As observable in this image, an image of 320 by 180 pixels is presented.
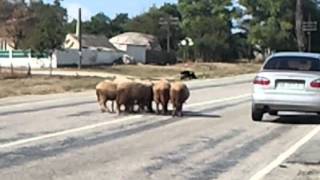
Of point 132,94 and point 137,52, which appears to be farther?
point 137,52

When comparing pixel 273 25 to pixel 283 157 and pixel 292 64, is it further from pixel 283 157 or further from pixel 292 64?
pixel 283 157

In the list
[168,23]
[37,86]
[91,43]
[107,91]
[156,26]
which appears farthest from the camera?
[156,26]

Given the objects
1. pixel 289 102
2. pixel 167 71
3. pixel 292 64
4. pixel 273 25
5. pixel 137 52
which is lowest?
pixel 167 71

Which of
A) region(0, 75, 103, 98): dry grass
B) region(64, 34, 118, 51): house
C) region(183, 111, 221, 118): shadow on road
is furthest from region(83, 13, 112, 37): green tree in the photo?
region(183, 111, 221, 118): shadow on road

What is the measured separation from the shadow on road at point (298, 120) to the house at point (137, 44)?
8723 cm

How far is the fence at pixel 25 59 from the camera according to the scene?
284 ft

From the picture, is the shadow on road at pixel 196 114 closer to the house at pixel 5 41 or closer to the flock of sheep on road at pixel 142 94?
the flock of sheep on road at pixel 142 94

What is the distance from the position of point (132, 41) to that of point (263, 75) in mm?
104970

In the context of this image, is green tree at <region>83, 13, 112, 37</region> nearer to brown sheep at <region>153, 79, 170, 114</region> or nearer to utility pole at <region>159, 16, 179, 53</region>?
utility pole at <region>159, 16, 179, 53</region>

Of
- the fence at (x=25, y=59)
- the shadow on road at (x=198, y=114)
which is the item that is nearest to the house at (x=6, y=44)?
the fence at (x=25, y=59)

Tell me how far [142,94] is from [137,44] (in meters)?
101

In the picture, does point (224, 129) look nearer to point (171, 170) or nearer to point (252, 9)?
point (171, 170)

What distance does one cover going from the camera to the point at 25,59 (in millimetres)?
89938

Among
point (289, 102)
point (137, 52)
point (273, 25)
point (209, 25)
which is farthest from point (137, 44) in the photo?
point (289, 102)
